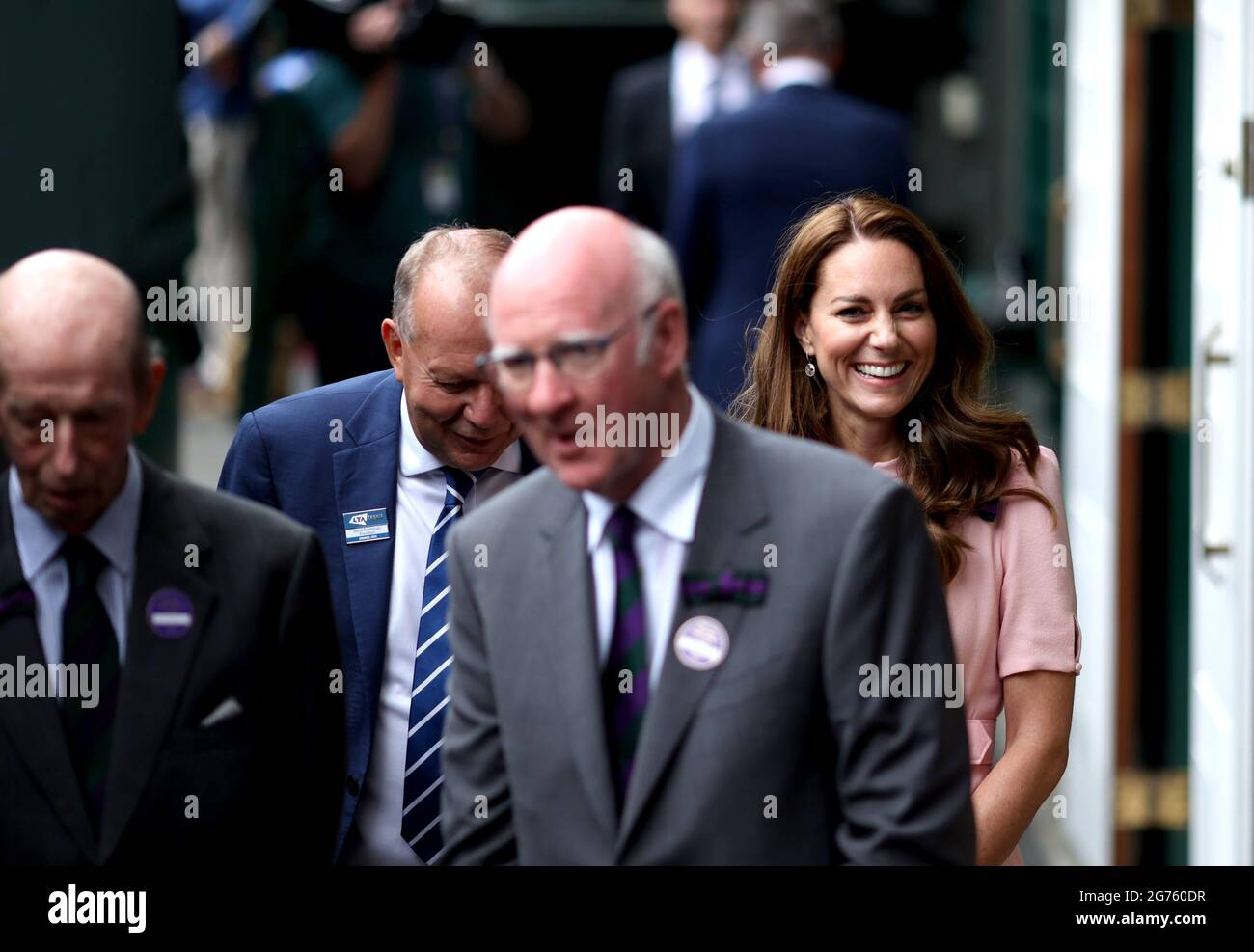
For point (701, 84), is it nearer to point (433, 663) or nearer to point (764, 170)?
point (764, 170)

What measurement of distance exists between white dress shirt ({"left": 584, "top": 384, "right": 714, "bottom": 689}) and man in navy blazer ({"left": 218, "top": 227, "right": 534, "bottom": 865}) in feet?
0.67

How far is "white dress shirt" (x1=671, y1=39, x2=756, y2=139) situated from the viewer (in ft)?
20.9

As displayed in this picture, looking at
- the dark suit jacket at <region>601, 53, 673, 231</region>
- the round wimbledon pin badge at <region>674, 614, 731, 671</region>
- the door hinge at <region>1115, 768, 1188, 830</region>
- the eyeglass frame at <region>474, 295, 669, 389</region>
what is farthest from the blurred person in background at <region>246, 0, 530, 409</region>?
the door hinge at <region>1115, 768, 1188, 830</region>

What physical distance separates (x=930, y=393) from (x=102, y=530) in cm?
97

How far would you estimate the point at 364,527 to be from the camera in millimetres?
2457

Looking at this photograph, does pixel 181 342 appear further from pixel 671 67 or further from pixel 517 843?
pixel 671 67

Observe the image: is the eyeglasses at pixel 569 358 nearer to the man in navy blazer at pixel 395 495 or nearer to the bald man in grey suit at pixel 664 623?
the bald man in grey suit at pixel 664 623

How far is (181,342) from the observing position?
3.10 m

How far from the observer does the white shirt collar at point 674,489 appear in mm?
2295

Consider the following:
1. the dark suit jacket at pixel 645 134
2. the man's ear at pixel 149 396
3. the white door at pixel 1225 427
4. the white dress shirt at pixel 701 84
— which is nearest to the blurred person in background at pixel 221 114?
the dark suit jacket at pixel 645 134

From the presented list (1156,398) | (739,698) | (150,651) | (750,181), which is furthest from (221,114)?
(739,698)
